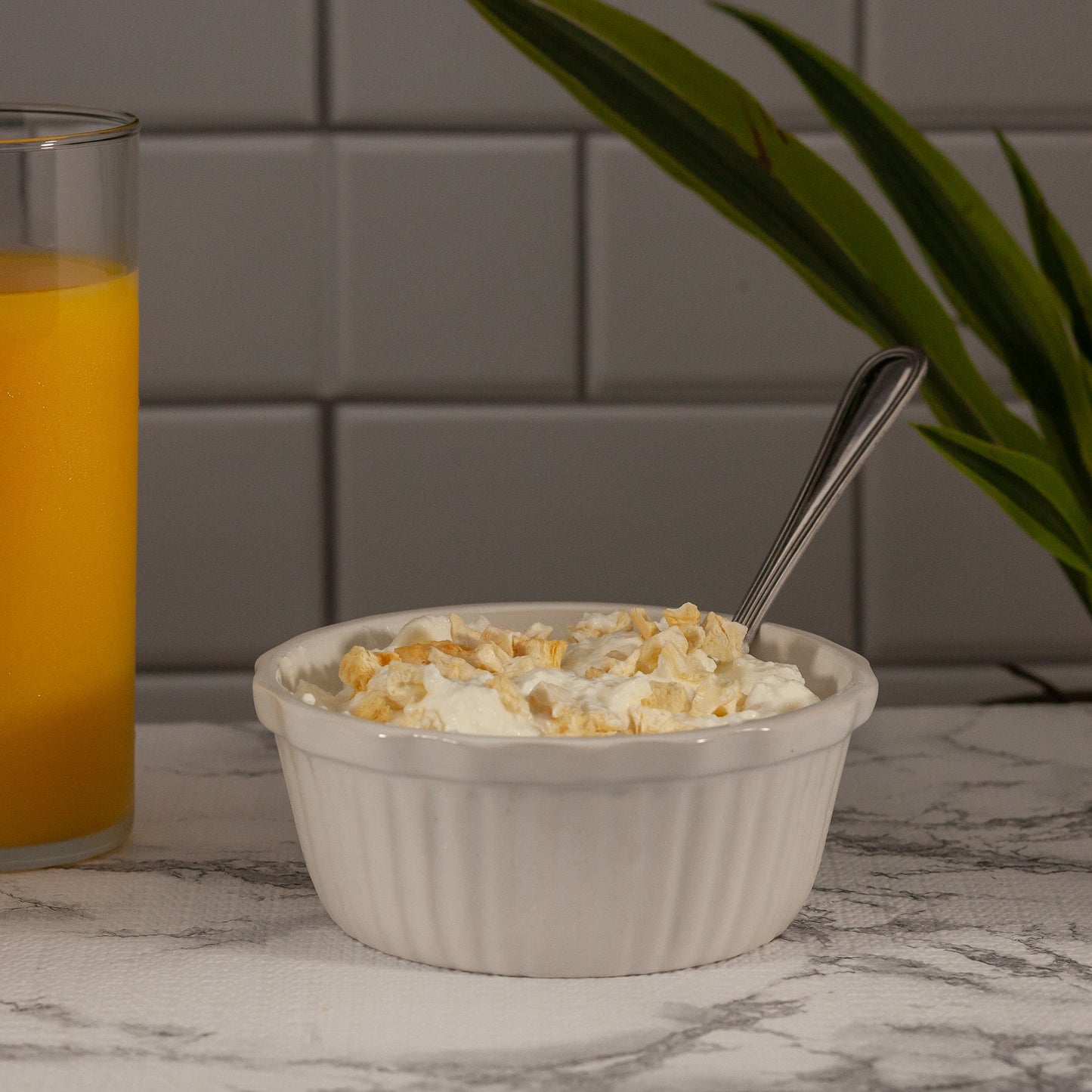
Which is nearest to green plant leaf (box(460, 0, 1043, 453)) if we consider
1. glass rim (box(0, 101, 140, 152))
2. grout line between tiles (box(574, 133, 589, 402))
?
glass rim (box(0, 101, 140, 152))

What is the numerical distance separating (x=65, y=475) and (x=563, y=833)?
19 cm

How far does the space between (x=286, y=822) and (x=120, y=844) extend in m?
0.06

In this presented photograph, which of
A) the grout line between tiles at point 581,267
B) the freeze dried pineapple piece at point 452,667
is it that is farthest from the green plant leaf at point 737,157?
the grout line between tiles at point 581,267

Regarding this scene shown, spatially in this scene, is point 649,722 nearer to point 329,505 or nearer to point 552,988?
point 552,988

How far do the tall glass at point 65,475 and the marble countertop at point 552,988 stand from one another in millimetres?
34

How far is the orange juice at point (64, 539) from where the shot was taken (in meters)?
0.43

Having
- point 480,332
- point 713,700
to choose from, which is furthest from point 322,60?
point 713,700

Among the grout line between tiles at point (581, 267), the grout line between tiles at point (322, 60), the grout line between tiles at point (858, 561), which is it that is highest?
the grout line between tiles at point (322, 60)

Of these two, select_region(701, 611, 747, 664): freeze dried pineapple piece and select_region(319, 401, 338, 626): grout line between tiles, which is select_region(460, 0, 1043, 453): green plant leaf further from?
select_region(319, 401, 338, 626): grout line between tiles

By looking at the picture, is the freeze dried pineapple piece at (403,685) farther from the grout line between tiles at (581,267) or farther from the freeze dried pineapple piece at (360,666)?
the grout line between tiles at (581,267)

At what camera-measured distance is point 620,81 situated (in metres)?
0.56

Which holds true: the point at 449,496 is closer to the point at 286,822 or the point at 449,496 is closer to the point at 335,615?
the point at 335,615

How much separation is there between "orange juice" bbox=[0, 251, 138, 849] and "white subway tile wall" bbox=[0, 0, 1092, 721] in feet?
1.59

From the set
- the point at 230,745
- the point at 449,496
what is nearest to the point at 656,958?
the point at 230,745
